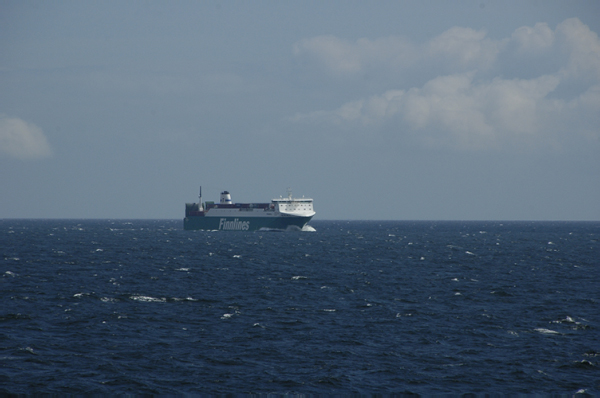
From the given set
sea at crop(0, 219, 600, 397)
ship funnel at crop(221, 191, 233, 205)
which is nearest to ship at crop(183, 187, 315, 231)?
ship funnel at crop(221, 191, 233, 205)

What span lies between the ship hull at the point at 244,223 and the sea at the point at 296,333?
67427mm

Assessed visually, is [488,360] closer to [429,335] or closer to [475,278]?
[429,335]

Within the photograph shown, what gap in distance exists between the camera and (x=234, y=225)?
12862 centimetres

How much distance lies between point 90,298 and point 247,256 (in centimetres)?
3284

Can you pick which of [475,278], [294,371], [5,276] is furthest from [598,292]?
[5,276]

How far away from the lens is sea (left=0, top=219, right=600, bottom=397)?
19.7m

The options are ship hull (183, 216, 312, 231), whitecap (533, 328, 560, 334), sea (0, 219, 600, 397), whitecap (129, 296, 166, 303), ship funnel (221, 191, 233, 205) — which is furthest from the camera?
ship funnel (221, 191, 233, 205)

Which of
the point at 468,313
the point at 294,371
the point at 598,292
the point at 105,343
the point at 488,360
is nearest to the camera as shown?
the point at 294,371

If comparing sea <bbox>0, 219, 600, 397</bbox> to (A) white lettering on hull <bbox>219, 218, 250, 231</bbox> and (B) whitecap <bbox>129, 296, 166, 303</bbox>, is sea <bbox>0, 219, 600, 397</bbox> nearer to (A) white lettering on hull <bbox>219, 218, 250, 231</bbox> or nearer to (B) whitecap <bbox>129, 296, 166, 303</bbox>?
(B) whitecap <bbox>129, 296, 166, 303</bbox>

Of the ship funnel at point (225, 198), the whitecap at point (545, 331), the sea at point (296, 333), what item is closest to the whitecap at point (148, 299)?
the sea at point (296, 333)

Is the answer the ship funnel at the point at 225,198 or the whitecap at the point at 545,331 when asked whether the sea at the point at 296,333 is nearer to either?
the whitecap at the point at 545,331

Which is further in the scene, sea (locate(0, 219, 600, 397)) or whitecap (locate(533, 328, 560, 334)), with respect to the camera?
whitecap (locate(533, 328, 560, 334))

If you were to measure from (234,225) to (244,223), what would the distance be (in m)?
3.43

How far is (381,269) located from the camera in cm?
5506
